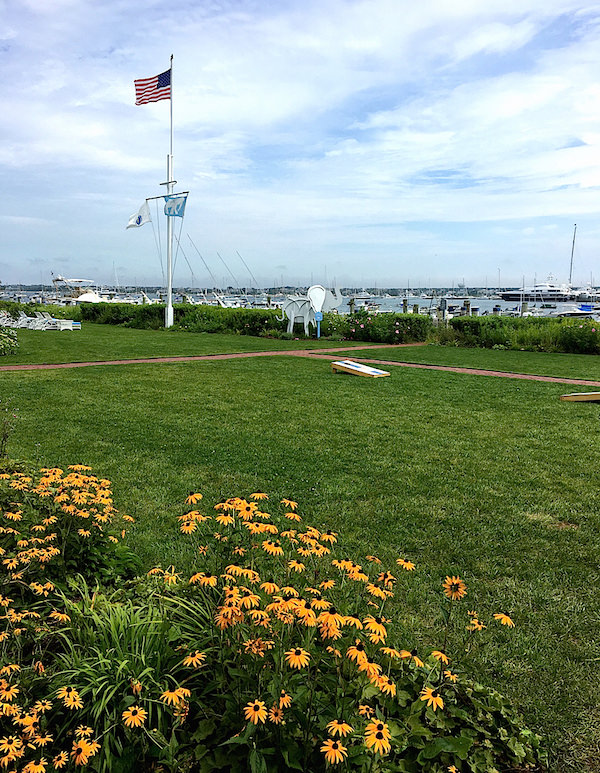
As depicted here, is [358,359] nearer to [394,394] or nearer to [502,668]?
[394,394]

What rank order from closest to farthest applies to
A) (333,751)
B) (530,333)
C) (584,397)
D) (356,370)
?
1. (333,751)
2. (584,397)
3. (356,370)
4. (530,333)

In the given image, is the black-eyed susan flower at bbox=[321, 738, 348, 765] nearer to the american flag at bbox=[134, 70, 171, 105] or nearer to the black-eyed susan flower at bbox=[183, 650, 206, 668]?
the black-eyed susan flower at bbox=[183, 650, 206, 668]

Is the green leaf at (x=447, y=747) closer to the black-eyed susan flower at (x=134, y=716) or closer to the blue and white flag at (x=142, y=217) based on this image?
the black-eyed susan flower at (x=134, y=716)

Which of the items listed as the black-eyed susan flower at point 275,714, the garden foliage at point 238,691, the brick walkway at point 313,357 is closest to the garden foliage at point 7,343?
the brick walkway at point 313,357

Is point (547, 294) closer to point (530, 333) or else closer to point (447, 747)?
point (530, 333)

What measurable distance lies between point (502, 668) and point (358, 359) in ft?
37.3

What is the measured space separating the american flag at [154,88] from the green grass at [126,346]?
9032mm

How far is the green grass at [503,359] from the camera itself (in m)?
12.0

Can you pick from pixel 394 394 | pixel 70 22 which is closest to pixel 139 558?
pixel 394 394

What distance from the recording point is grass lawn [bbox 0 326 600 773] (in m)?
2.77

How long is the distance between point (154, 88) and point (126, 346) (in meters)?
11.5

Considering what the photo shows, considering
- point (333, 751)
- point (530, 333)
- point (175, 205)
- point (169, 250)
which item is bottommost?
point (333, 751)

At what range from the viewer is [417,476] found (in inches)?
199

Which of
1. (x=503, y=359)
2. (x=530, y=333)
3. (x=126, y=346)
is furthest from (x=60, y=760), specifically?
(x=530, y=333)
